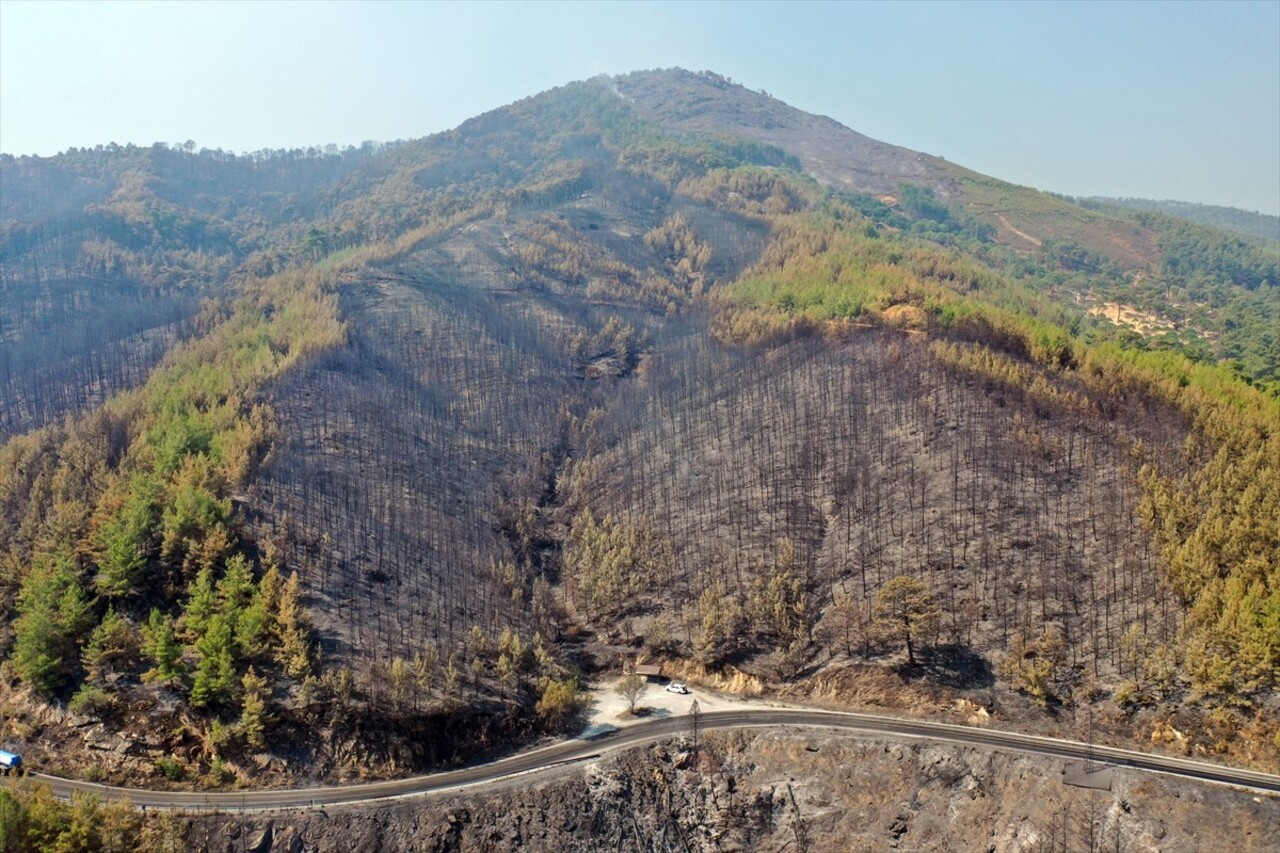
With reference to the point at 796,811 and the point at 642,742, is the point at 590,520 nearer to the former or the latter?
the point at 642,742

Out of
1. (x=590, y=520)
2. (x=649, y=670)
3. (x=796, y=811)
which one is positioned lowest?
(x=796, y=811)

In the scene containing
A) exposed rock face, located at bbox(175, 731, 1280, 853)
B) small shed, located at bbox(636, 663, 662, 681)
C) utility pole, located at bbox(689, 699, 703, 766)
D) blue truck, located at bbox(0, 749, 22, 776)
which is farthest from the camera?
small shed, located at bbox(636, 663, 662, 681)

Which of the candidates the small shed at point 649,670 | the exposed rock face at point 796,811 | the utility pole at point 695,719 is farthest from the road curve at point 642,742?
the small shed at point 649,670

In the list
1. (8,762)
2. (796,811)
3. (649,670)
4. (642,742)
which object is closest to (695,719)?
(642,742)

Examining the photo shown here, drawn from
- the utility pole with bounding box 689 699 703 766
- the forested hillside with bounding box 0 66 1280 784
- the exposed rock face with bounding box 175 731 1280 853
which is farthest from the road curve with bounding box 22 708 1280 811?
the forested hillside with bounding box 0 66 1280 784

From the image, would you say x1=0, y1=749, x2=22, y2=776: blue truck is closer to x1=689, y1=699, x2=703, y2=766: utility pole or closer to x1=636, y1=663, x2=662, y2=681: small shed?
x1=636, y1=663, x2=662, y2=681: small shed

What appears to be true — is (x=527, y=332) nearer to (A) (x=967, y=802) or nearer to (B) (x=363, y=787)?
(B) (x=363, y=787)
